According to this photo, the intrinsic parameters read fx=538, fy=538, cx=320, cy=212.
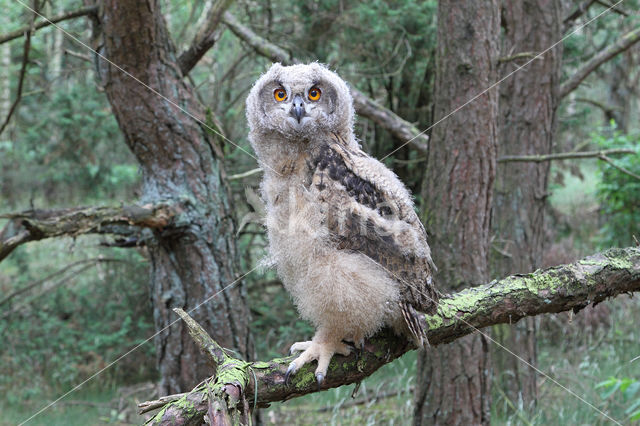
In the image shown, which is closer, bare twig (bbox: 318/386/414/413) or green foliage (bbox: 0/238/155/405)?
bare twig (bbox: 318/386/414/413)

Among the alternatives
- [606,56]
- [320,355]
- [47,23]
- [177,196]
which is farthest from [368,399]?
[47,23]

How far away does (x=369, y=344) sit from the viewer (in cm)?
254

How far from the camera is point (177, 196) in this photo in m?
4.00

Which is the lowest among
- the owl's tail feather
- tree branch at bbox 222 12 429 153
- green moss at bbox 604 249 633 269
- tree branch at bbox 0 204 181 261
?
the owl's tail feather

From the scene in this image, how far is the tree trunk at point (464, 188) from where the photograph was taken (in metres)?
3.93

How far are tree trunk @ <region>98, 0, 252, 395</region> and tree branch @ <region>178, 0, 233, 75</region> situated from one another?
0.38m

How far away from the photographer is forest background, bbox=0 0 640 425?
13.6ft

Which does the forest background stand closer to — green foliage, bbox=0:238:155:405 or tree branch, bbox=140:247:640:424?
green foliage, bbox=0:238:155:405

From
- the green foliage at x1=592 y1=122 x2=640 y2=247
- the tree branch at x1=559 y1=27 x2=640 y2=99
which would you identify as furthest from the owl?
the green foliage at x1=592 y1=122 x2=640 y2=247

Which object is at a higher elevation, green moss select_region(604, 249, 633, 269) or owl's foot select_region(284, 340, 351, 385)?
green moss select_region(604, 249, 633, 269)

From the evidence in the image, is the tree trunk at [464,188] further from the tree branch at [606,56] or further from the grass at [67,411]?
the grass at [67,411]

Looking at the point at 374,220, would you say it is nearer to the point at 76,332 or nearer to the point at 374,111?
the point at 374,111

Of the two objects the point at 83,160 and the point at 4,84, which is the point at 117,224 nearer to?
the point at 83,160

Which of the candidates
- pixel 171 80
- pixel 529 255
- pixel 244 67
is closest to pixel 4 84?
pixel 244 67
